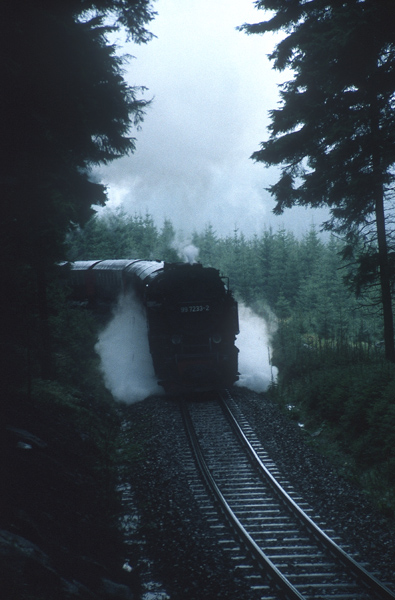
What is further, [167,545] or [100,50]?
[100,50]

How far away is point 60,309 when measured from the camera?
14492mm

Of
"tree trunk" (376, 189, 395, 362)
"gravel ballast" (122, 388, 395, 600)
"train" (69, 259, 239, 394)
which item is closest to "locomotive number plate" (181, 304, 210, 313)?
"train" (69, 259, 239, 394)

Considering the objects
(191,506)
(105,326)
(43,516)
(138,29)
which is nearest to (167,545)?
(191,506)

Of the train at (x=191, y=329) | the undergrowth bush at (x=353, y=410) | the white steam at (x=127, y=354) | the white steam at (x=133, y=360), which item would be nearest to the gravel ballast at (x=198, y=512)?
the undergrowth bush at (x=353, y=410)

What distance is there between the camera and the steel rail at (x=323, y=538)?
6.61 m

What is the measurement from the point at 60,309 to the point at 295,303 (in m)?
40.0

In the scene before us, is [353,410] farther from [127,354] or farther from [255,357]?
[127,354]

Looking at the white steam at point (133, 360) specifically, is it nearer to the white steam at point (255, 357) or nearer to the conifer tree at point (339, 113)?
the white steam at point (255, 357)

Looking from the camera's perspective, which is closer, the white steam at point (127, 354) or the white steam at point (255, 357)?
the white steam at point (127, 354)

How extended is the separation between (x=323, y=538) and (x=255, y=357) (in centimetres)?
1510

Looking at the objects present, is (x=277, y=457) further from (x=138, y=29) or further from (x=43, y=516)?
(x=138, y=29)

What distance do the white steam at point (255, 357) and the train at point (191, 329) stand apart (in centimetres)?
203

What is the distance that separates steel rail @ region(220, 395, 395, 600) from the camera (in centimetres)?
661

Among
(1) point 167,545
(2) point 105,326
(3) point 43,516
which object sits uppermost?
(2) point 105,326
